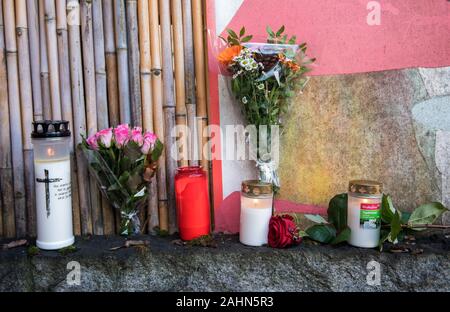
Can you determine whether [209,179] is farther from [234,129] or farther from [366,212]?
[366,212]

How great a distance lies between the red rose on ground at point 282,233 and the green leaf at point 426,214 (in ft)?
1.62

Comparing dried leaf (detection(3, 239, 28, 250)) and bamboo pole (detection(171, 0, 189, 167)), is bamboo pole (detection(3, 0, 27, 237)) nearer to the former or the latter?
dried leaf (detection(3, 239, 28, 250))

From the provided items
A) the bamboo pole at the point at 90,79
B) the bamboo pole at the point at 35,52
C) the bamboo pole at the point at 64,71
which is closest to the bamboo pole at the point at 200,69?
the bamboo pole at the point at 90,79

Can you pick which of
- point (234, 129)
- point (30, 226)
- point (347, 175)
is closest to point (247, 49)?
point (234, 129)

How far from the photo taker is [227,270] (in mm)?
1799

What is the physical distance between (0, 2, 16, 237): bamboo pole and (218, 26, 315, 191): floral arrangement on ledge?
0.91 metres

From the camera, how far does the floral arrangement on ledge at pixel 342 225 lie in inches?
71.8

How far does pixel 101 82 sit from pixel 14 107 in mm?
372

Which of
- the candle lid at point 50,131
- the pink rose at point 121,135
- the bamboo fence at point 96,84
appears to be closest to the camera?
the candle lid at point 50,131

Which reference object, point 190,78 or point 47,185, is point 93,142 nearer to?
point 47,185

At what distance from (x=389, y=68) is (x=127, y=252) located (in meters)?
1.32

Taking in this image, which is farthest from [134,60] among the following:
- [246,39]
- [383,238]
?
[383,238]

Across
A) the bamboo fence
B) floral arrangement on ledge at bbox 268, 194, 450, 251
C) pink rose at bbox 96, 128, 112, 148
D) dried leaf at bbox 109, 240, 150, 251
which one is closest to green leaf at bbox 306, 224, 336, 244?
floral arrangement on ledge at bbox 268, 194, 450, 251

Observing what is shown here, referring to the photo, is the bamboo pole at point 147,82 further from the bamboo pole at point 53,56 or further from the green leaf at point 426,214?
the green leaf at point 426,214
